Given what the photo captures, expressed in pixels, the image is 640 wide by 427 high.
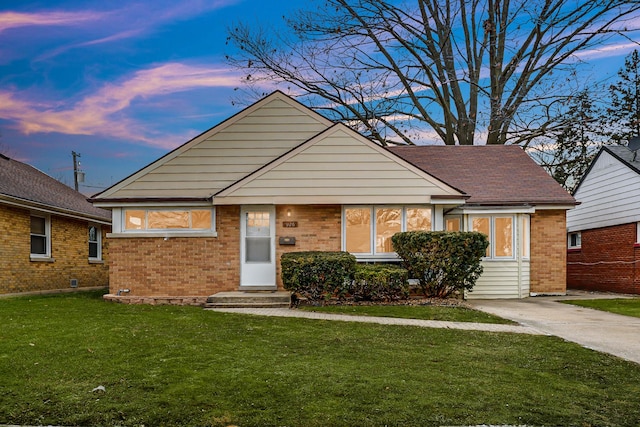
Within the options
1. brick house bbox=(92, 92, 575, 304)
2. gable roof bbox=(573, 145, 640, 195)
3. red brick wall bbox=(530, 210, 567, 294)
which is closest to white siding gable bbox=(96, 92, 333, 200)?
brick house bbox=(92, 92, 575, 304)

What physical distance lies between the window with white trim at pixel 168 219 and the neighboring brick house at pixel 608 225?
13899 mm

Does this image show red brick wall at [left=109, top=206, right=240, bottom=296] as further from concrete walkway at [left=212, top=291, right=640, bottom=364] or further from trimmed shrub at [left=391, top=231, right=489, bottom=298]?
trimmed shrub at [left=391, top=231, right=489, bottom=298]

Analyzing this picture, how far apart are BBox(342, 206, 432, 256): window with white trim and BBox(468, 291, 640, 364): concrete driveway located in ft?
8.90

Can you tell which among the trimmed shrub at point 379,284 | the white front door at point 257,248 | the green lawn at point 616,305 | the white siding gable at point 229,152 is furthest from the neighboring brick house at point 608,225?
the white front door at point 257,248

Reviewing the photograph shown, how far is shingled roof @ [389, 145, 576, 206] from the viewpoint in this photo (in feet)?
49.0

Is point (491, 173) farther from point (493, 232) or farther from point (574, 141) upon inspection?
point (574, 141)

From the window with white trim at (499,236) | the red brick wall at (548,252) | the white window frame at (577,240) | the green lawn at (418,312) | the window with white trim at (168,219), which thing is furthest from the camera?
the white window frame at (577,240)

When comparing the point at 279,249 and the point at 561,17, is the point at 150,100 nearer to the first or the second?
the point at 279,249

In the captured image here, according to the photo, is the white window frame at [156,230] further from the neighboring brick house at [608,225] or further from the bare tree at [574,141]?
the bare tree at [574,141]

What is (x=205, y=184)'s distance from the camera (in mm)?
13992

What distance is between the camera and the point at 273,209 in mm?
13539

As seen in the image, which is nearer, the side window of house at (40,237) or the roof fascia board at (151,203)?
the roof fascia board at (151,203)

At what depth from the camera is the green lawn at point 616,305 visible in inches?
451

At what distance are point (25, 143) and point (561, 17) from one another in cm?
2615
